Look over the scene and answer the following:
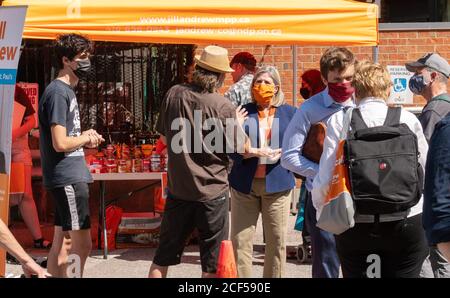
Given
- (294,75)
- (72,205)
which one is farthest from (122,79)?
(72,205)

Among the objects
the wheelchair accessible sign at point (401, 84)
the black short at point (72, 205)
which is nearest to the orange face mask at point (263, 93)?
the black short at point (72, 205)

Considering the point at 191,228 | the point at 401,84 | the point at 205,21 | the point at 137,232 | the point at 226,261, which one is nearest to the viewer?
the point at 226,261

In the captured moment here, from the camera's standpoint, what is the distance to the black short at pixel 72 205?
632 centimetres

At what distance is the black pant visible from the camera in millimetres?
4766

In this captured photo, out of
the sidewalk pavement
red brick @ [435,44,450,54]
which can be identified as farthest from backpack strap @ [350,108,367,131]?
red brick @ [435,44,450,54]

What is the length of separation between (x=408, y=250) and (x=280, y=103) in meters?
2.42

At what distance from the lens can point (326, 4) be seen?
7852 mm

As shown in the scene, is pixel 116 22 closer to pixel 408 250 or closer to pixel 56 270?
pixel 56 270

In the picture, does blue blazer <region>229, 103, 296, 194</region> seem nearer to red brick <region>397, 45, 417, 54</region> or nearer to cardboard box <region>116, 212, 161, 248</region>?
cardboard box <region>116, 212, 161, 248</region>

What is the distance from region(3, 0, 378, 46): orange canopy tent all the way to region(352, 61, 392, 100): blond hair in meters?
2.78

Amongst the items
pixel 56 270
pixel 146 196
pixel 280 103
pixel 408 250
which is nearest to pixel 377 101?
pixel 408 250

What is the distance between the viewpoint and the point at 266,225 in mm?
6734

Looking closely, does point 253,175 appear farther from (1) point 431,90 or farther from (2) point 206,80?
(1) point 431,90

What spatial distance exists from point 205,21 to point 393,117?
10.5 feet
